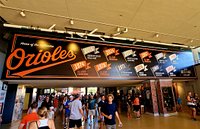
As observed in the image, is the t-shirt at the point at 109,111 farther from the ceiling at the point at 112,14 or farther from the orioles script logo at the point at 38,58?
the orioles script logo at the point at 38,58

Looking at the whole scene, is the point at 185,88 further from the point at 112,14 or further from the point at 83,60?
the point at 112,14

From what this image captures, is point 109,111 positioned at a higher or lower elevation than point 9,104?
higher

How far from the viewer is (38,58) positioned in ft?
21.2

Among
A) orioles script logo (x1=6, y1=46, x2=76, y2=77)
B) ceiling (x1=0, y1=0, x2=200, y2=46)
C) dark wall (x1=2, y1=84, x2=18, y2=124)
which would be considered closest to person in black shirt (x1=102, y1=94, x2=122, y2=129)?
ceiling (x1=0, y1=0, x2=200, y2=46)

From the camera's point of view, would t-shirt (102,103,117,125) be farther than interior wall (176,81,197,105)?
No

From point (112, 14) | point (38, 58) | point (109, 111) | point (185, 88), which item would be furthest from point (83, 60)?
point (185, 88)

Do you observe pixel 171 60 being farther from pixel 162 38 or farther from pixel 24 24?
pixel 24 24

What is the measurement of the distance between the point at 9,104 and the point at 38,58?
3.54 meters

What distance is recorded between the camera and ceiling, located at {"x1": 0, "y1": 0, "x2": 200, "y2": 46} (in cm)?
411

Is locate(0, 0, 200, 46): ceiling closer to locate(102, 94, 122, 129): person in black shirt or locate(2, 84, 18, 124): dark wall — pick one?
locate(102, 94, 122, 129): person in black shirt

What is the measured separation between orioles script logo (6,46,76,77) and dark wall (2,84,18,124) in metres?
2.51

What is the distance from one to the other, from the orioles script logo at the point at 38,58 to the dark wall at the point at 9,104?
251cm

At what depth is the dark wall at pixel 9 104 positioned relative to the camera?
292 inches

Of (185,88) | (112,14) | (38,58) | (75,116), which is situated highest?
(112,14)
